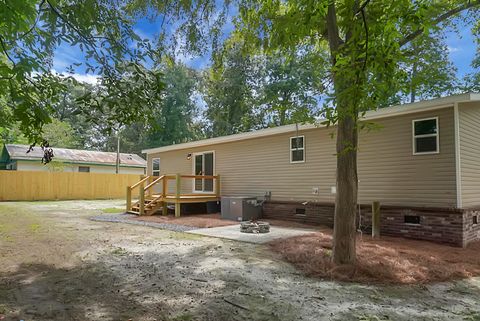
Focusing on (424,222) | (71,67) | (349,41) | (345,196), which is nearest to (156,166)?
(424,222)

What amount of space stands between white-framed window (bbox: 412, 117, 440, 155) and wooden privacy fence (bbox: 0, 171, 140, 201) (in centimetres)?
1982

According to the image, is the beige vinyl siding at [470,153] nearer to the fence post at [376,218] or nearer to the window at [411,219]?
the window at [411,219]

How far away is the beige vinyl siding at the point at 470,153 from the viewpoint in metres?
7.60

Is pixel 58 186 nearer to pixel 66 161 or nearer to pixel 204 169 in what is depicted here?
pixel 66 161

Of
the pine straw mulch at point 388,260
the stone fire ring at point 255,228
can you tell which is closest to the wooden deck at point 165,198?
the stone fire ring at point 255,228

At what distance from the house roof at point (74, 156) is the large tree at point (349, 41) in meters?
19.3

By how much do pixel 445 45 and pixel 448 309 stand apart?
17834 millimetres

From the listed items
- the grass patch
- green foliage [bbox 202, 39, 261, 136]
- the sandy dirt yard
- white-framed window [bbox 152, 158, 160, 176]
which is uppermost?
green foliage [bbox 202, 39, 261, 136]

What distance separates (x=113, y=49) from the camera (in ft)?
11.7

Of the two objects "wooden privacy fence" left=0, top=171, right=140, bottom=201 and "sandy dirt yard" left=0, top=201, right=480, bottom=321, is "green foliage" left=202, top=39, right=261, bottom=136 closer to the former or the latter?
"wooden privacy fence" left=0, top=171, right=140, bottom=201

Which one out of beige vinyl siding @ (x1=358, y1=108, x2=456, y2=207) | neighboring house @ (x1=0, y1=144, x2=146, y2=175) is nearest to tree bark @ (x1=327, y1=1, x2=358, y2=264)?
beige vinyl siding @ (x1=358, y1=108, x2=456, y2=207)

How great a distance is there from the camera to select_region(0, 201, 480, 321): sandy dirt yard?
11.3ft

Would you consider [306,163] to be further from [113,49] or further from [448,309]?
[113,49]

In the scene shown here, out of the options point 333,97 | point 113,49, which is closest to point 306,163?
point 333,97
